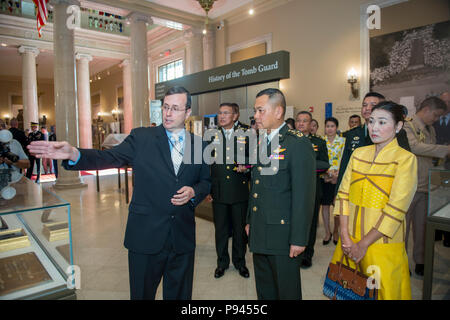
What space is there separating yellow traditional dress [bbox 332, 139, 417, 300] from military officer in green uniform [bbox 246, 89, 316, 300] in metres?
0.45

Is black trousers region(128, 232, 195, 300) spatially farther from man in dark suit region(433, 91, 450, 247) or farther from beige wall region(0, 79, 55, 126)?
beige wall region(0, 79, 55, 126)

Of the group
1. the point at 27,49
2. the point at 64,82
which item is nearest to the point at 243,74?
the point at 64,82

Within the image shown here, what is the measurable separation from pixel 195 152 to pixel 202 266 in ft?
6.65

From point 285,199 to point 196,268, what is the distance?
1.97m

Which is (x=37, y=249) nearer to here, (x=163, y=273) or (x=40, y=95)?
(x=163, y=273)

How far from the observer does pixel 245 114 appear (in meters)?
5.38

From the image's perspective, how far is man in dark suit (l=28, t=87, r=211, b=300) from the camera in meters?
1.73

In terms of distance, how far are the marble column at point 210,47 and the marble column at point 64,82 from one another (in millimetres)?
4804

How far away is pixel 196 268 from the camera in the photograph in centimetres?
341

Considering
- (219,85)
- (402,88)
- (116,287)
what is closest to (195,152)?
(116,287)

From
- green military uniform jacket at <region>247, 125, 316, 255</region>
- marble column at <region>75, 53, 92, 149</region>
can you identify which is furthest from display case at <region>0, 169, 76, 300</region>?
marble column at <region>75, 53, 92, 149</region>

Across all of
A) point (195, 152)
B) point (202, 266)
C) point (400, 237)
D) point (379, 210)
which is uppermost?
point (195, 152)

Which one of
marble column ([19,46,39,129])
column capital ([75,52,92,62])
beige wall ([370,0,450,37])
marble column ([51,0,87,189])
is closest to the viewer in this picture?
beige wall ([370,0,450,37])

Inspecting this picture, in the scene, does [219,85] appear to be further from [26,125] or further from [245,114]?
[26,125]
